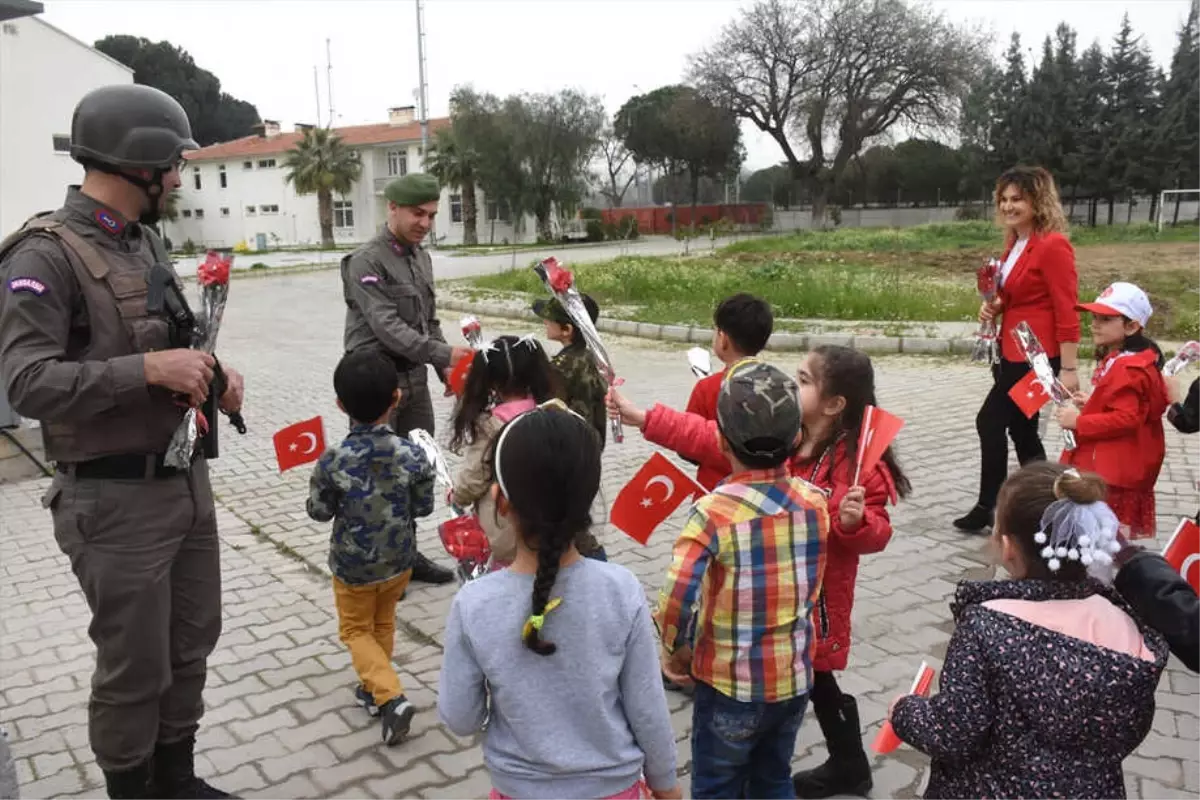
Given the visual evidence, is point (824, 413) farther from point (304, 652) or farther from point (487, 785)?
point (304, 652)

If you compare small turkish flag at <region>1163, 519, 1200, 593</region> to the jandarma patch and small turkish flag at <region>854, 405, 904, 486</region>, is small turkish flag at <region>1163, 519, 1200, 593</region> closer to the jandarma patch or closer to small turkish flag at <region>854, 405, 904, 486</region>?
small turkish flag at <region>854, 405, 904, 486</region>

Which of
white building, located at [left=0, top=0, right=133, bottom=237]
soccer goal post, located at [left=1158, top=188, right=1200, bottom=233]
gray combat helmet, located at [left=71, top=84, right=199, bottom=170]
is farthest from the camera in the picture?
soccer goal post, located at [left=1158, top=188, right=1200, bottom=233]

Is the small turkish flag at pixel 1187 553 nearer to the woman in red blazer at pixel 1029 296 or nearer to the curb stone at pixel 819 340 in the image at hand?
the woman in red blazer at pixel 1029 296

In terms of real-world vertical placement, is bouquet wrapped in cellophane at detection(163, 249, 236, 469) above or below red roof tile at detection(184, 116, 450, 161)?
below

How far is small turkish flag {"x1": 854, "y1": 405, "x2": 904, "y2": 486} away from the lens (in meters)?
2.60

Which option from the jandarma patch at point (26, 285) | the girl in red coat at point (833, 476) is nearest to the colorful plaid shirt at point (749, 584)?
the girl in red coat at point (833, 476)

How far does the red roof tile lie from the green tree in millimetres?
16900

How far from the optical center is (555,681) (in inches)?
75.5

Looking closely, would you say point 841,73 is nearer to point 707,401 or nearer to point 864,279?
point 864,279

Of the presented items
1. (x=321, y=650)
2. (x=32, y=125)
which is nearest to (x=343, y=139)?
(x=32, y=125)

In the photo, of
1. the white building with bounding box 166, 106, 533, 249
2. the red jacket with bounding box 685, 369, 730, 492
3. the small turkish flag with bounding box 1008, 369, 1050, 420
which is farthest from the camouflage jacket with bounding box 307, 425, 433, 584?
the white building with bounding box 166, 106, 533, 249

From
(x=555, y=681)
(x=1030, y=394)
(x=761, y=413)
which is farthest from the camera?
(x=1030, y=394)

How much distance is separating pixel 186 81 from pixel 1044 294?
91550 millimetres

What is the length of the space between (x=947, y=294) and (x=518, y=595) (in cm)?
1659
